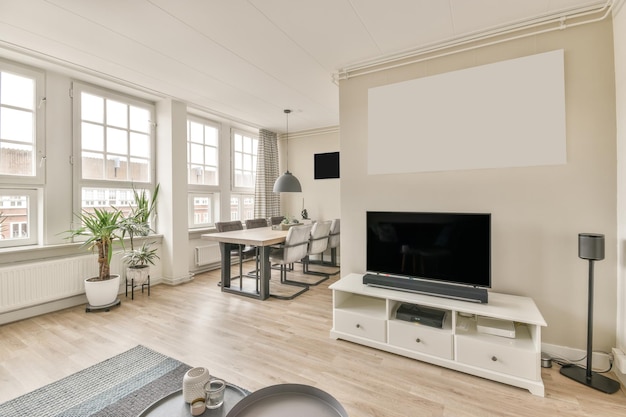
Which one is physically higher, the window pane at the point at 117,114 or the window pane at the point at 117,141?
the window pane at the point at 117,114

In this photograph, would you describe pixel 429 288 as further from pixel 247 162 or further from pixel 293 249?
pixel 247 162

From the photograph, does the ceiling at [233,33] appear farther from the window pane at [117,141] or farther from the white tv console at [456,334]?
the white tv console at [456,334]

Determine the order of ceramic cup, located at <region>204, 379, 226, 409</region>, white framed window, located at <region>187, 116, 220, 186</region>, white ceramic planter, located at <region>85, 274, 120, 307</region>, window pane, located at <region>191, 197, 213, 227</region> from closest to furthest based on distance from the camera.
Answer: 1. ceramic cup, located at <region>204, 379, 226, 409</region>
2. white ceramic planter, located at <region>85, 274, 120, 307</region>
3. white framed window, located at <region>187, 116, 220, 186</region>
4. window pane, located at <region>191, 197, 213, 227</region>

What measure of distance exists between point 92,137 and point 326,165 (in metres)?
3.71

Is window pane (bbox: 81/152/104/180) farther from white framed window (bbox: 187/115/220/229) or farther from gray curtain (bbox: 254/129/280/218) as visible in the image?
gray curtain (bbox: 254/129/280/218)

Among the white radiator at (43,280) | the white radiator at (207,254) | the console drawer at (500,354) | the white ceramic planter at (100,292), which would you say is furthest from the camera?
the white radiator at (207,254)

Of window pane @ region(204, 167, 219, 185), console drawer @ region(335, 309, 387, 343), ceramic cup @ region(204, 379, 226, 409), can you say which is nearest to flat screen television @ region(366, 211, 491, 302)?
console drawer @ region(335, 309, 387, 343)

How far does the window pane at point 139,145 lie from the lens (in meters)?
4.03

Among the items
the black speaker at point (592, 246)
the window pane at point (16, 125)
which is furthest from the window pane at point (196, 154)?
the black speaker at point (592, 246)

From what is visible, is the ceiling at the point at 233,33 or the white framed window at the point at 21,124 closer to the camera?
the ceiling at the point at 233,33

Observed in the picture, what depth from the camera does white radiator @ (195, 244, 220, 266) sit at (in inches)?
185

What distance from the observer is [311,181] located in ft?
19.4

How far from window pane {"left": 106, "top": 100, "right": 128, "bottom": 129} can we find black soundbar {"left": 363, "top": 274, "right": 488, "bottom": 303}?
3802mm

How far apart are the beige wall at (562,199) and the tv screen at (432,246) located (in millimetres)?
278
